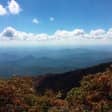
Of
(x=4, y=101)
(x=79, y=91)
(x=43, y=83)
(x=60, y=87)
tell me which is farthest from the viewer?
(x=43, y=83)

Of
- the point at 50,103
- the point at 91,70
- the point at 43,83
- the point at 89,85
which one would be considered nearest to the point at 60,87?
the point at 43,83

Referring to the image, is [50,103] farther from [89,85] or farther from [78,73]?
[78,73]

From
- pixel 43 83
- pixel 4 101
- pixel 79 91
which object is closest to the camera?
pixel 4 101

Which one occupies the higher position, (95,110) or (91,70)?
(91,70)

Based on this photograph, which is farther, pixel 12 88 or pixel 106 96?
pixel 106 96

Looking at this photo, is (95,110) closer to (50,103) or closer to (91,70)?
(50,103)

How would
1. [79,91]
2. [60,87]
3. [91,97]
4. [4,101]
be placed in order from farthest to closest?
[60,87] → [79,91] → [91,97] → [4,101]

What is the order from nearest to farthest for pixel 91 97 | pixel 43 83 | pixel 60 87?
pixel 91 97, pixel 60 87, pixel 43 83

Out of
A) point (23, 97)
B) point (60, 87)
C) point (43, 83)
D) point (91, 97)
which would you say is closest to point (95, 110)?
point (91, 97)

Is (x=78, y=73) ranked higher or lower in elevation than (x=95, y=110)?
higher
